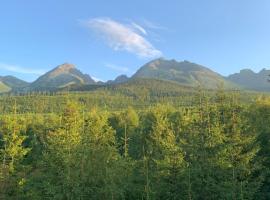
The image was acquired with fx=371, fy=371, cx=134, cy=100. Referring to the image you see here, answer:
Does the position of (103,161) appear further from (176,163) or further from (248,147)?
(248,147)

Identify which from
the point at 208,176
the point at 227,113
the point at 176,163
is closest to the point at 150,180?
the point at 176,163

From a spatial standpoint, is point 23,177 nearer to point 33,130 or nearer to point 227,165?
point 227,165

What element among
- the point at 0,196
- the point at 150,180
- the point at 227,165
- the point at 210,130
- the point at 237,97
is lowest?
the point at 0,196

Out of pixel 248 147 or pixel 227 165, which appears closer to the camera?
pixel 227 165

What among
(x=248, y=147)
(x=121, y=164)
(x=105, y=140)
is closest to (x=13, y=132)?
(x=105, y=140)

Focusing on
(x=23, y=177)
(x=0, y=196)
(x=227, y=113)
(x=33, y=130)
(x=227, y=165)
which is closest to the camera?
(x=227, y=165)

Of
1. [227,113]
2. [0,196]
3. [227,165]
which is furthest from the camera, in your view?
[0,196]

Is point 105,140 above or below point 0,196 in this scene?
above

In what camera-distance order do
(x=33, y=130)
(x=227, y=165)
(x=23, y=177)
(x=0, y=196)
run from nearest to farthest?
1. (x=227, y=165)
2. (x=0, y=196)
3. (x=23, y=177)
4. (x=33, y=130)

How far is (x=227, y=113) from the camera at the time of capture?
36.4 m

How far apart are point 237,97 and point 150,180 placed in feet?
40.2

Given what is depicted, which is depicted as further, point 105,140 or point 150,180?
point 105,140

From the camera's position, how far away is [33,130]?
102438 millimetres

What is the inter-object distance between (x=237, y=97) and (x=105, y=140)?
14.9m
